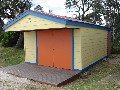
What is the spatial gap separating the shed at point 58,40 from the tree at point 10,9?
293 inches

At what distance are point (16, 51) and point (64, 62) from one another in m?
8.02

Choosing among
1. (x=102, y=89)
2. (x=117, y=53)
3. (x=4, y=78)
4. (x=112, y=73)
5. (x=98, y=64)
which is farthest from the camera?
(x=117, y=53)

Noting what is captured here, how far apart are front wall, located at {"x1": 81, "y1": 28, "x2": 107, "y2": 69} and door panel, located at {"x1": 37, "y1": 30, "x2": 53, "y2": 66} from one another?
2.11 m

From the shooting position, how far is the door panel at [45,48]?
496 inches

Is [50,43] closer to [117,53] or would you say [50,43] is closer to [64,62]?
[64,62]

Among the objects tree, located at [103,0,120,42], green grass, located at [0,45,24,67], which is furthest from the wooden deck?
tree, located at [103,0,120,42]

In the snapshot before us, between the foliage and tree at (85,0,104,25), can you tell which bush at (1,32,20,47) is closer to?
the foliage

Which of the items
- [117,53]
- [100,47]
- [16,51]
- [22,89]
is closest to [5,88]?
[22,89]

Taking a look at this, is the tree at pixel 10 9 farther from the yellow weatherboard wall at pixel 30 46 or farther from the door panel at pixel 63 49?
the door panel at pixel 63 49

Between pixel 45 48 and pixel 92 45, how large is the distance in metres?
2.90

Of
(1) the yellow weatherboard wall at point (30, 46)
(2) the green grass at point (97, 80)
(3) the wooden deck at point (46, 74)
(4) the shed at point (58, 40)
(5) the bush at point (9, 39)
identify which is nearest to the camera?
(2) the green grass at point (97, 80)

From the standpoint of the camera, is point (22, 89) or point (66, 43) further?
point (66, 43)

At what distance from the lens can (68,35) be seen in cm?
1162

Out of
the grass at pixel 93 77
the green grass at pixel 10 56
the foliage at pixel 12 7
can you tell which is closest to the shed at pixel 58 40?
the grass at pixel 93 77
